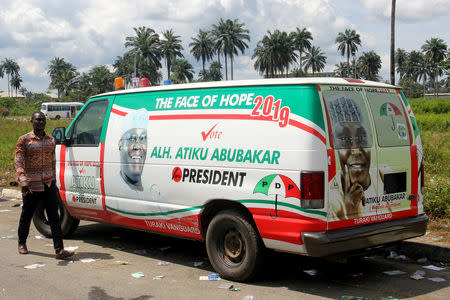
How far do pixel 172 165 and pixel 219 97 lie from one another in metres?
1.00

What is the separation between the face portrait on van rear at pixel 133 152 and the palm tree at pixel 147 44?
3316 inches

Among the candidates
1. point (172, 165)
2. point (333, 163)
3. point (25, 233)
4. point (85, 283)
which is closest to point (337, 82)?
point (333, 163)

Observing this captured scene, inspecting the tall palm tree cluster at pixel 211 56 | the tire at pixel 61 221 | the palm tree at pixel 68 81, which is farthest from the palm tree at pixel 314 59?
the tire at pixel 61 221

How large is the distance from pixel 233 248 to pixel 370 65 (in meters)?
122

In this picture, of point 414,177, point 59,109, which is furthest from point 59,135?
point 59,109

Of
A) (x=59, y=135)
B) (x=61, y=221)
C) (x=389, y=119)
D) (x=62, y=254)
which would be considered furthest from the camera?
(x=61, y=221)

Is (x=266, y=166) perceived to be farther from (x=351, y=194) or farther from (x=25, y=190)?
(x=25, y=190)

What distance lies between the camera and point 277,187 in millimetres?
5156

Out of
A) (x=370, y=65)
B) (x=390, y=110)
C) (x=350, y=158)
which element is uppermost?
(x=370, y=65)

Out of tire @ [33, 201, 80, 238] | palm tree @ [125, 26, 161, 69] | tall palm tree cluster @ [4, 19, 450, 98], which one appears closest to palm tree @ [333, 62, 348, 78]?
tall palm tree cluster @ [4, 19, 450, 98]

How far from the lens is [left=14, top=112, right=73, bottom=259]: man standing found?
6.79 m

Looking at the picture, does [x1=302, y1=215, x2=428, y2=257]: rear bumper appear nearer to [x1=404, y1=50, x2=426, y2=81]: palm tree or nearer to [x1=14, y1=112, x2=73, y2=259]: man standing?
[x1=14, y1=112, x2=73, y2=259]: man standing

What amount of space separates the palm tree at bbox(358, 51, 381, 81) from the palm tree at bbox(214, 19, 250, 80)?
37858 millimetres

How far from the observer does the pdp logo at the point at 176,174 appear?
241 inches
